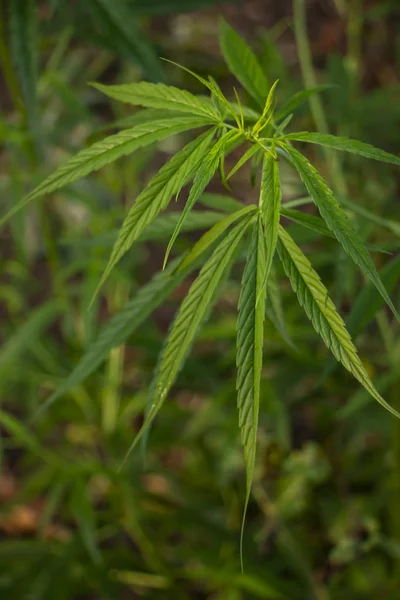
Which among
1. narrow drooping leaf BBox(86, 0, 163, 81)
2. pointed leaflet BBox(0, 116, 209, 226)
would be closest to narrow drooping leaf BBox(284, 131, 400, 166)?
pointed leaflet BBox(0, 116, 209, 226)

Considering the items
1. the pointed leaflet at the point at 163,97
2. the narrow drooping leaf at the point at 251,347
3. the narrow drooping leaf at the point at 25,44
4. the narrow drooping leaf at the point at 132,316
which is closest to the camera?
the narrow drooping leaf at the point at 251,347

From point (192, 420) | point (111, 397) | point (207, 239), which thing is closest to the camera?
point (207, 239)

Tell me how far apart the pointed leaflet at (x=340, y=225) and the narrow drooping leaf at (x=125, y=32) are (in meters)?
0.54

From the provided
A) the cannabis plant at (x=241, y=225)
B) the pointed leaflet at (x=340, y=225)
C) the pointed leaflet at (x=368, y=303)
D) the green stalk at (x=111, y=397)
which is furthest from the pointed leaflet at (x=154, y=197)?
the green stalk at (x=111, y=397)

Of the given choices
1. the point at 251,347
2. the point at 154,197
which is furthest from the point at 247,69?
the point at 251,347

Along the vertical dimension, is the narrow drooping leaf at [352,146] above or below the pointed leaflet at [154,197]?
above

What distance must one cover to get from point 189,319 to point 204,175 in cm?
13

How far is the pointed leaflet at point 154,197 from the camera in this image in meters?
0.61

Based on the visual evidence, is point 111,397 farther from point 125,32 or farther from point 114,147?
point 114,147

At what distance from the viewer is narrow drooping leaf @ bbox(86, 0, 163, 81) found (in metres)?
1.07

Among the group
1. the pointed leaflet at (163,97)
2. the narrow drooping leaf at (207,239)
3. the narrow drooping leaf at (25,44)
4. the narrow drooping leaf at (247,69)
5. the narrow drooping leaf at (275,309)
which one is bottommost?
the narrow drooping leaf at (275,309)

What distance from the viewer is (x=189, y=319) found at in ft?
2.10

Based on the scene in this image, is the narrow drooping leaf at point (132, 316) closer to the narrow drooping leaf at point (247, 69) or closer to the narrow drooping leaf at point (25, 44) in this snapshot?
the narrow drooping leaf at point (247, 69)

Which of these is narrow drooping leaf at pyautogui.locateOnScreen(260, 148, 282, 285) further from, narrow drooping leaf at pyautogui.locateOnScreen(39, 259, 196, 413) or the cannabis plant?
narrow drooping leaf at pyautogui.locateOnScreen(39, 259, 196, 413)
